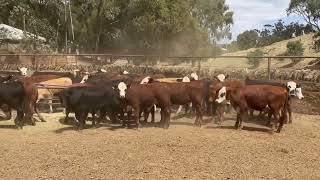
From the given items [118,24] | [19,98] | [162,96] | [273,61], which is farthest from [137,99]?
[118,24]

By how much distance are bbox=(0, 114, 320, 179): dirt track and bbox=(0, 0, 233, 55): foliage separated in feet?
96.2

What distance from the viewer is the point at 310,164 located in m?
A: 9.23

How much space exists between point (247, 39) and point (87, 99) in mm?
96039

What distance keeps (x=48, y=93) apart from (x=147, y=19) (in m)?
26.9

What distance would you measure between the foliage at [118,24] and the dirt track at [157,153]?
29.3 meters

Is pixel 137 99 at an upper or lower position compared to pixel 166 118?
upper

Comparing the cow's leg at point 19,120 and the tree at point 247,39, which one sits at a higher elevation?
the tree at point 247,39

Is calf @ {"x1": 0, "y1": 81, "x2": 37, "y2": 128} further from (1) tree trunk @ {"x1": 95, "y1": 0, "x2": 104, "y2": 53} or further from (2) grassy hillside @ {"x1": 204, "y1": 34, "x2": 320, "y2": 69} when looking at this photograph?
(1) tree trunk @ {"x1": 95, "y1": 0, "x2": 104, "y2": 53}

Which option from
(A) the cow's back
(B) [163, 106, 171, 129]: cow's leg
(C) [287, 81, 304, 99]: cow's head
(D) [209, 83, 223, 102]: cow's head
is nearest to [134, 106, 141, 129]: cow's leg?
(B) [163, 106, 171, 129]: cow's leg

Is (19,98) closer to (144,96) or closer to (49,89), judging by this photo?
(49,89)

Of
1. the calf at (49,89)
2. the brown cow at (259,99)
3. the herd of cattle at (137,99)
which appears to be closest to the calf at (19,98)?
the herd of cattle at (137,99)

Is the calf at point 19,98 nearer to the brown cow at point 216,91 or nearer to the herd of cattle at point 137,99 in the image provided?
the herd of cattle at point 137,99

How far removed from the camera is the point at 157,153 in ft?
31.9

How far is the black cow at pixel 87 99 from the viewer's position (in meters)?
12.6
